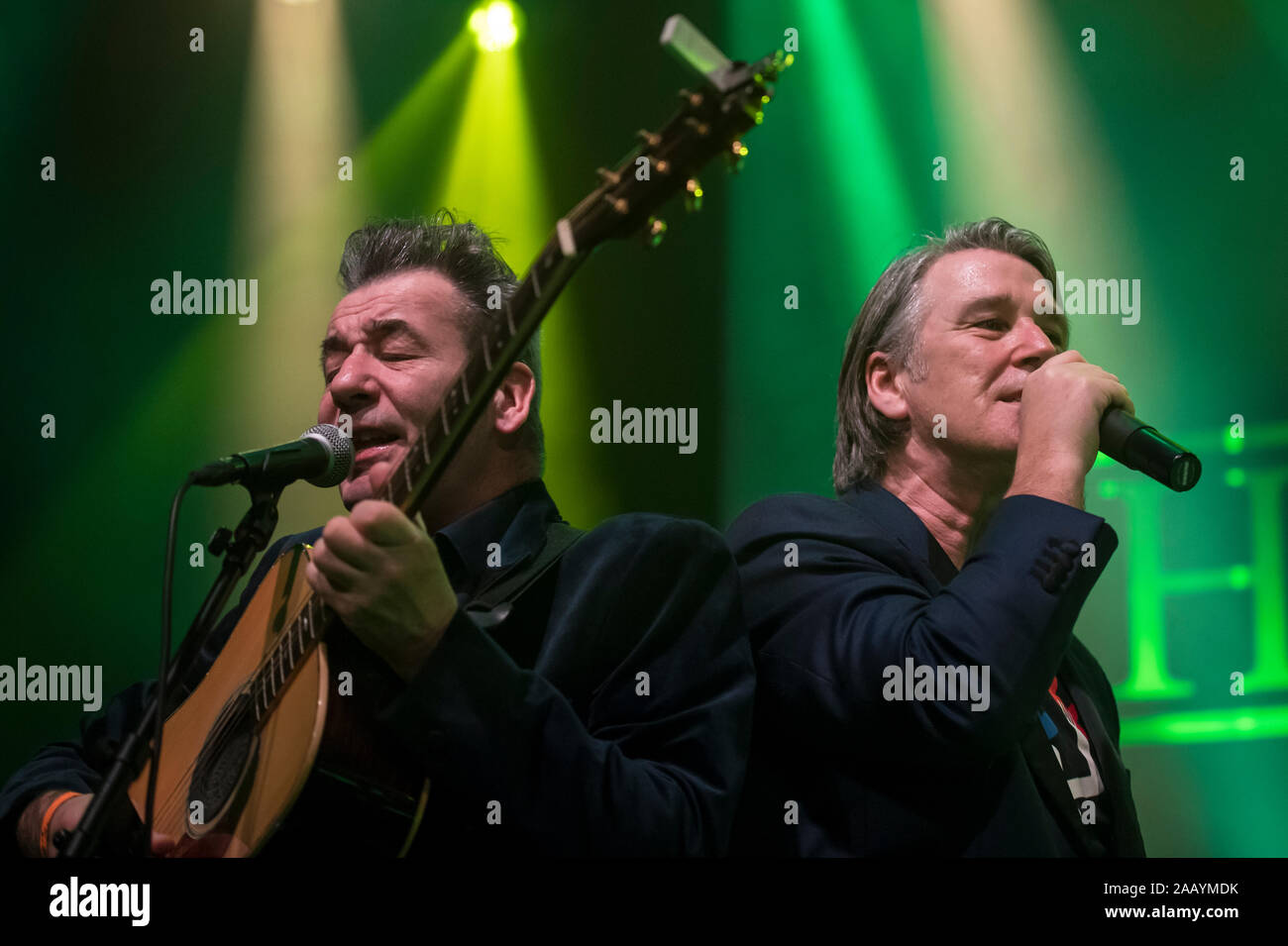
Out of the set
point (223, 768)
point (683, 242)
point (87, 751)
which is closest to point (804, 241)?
point (683, 242)

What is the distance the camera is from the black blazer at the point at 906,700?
170 cm

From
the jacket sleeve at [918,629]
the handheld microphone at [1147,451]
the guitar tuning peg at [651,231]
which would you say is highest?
the guitar tuning peg at [651,231]

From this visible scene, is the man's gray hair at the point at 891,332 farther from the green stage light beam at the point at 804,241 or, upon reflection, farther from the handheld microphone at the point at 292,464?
the handheld microphone at the point at 292,464

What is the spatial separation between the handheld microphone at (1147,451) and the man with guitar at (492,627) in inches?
27.4

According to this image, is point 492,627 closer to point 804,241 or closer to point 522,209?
point 522,209

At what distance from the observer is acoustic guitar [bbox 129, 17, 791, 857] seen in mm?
1458

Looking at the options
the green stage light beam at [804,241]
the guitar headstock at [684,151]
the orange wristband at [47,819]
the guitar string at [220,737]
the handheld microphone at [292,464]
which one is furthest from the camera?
the green stage light beam at [804,241]

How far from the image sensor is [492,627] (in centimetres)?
174

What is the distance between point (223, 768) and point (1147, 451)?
1555mm

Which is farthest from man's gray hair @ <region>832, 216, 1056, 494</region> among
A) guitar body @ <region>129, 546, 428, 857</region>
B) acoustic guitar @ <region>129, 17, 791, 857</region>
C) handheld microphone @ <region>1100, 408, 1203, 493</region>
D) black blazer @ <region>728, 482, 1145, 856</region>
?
guitar body @ <region>129, 546, 428, 857</region>

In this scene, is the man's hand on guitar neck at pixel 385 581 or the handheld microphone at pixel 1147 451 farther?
the handheld microphone at pixel 1147 451

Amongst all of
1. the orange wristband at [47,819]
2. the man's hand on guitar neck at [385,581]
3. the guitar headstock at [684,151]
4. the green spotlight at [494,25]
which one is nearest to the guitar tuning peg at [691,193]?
the guitar headstock at [684,151]

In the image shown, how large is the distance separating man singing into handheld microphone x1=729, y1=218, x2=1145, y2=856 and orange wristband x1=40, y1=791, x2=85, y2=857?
1.16 m

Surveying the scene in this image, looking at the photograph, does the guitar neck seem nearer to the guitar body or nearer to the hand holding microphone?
the guitar body
